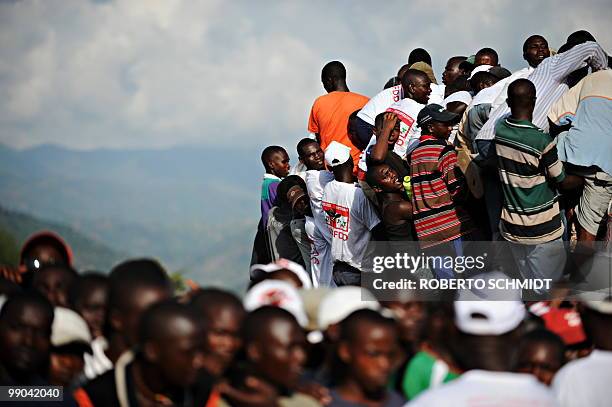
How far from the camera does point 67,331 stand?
4.58m

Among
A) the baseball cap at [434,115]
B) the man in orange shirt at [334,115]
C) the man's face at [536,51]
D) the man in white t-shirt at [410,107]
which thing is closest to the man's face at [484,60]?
the man's face at [536,51]

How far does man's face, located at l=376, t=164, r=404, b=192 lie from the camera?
759 cm

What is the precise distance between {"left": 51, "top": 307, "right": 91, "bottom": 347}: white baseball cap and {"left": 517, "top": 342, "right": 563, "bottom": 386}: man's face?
210 cm

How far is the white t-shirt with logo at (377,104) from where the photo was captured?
8.70m

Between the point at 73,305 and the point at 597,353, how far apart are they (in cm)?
257

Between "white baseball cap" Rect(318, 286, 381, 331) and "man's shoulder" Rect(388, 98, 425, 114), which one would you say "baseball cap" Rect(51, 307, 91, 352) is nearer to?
"white baseball cap" Rect(318, 286, 381, 331)

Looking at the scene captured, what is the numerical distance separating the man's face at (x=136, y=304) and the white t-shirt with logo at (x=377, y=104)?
15.2ft

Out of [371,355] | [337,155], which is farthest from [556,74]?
[371,355]

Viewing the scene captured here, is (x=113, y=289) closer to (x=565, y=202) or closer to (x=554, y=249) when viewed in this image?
(x=554, y=249)

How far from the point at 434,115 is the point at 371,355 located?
3.86 meters

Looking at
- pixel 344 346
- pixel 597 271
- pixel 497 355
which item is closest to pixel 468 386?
pixel 497 355

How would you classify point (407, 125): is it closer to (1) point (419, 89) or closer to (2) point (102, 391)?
(1) point (419, 89)

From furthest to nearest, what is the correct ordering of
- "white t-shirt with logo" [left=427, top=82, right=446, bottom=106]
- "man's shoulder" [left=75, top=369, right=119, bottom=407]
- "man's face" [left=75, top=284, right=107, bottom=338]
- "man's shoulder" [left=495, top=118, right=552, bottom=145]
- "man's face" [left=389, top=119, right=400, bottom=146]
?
"white t-shirt with logo" [left=427, top=82, right=446, bottom=106], "man's face" [left=389, top=119, right=400, bottom=146], "man's shoulder" [left=495, top=118, right=552, bottom=145], "man's face" [left=75, top=284, right=107, bottom=338], "man's shoulder" [left=75, top=369, right=119, bottom=407]

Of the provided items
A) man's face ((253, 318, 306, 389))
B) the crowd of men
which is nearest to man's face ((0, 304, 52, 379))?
the crowd of men
